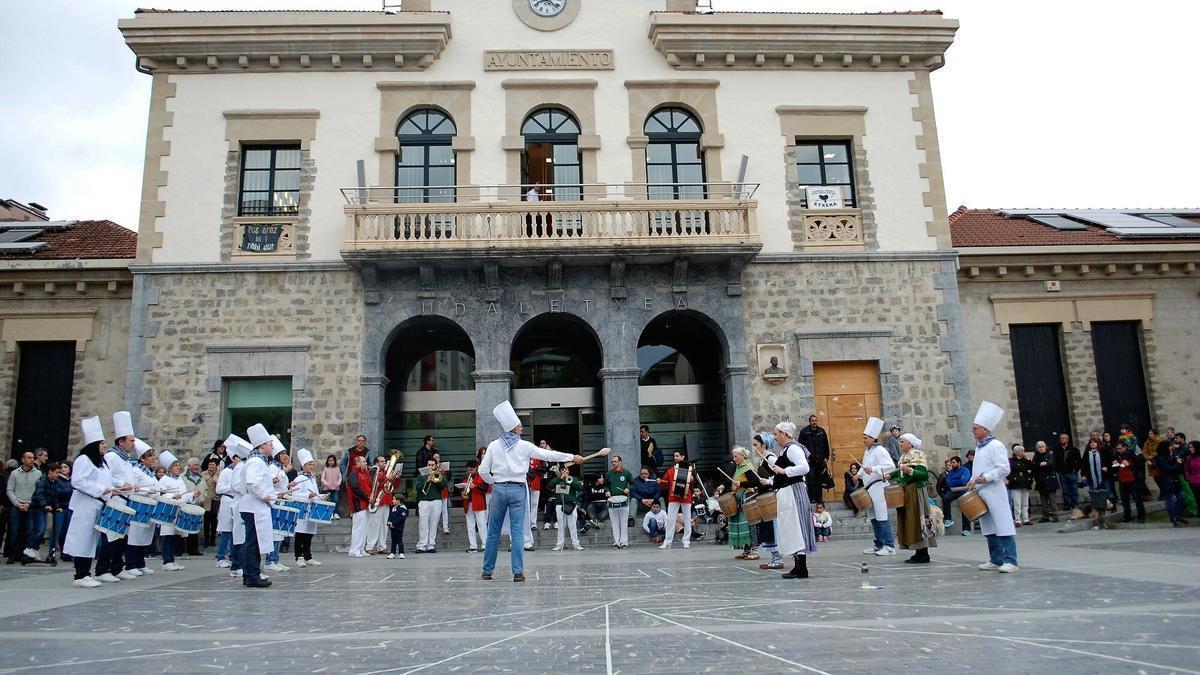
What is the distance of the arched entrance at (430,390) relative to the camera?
2062 cm

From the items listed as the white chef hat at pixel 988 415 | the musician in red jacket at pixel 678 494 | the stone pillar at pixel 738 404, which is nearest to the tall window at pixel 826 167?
the stone pillar at pixel 738 404

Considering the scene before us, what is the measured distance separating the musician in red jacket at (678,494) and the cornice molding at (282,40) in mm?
11726

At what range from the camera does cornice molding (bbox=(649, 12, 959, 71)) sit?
20.6 meters

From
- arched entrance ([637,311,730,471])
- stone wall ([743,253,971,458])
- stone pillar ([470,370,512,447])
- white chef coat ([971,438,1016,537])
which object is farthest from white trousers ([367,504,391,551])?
white chef coat ([971,438,1016,537])

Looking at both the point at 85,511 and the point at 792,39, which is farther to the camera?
the point at 792,39

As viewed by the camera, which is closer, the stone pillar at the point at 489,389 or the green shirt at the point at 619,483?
the green shirt at the point at 619,483

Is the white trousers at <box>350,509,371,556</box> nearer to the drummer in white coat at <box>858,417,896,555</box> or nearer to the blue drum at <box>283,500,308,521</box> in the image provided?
the blue drum at <box>283,500,308,521</box>

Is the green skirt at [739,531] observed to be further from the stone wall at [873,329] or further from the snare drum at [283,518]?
the snare drum at [283,518]

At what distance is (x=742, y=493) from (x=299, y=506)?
739 cm

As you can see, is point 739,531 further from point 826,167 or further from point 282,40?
point 282,40

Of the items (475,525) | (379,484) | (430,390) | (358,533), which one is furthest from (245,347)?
(475,525)

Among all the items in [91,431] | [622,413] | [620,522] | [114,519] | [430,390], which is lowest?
[620,522]

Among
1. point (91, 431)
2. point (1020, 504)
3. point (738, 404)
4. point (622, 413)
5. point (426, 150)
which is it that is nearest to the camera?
point (91, 431)

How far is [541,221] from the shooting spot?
63.8 ft
